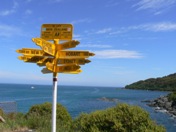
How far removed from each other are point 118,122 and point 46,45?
8.09 metres

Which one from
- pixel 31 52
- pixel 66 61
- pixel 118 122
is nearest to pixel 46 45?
pixel 31 52

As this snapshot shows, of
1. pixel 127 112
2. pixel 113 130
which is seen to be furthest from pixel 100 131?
pixel 127 112

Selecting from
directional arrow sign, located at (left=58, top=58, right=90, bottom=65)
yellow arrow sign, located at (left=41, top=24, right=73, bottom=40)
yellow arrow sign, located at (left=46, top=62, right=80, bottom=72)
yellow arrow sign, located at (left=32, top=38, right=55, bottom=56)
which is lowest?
yellow arrow sign, located at (left=46, top=62, right=80, bottom=72)

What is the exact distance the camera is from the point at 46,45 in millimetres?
6402

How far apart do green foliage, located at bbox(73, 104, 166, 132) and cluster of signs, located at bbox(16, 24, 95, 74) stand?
24.1ft

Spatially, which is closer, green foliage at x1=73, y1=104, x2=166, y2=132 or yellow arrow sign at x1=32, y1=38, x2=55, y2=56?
yellow arrow sign at x1=32, y1=38, x2=55, y2=56

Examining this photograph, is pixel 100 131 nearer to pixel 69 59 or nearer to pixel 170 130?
pixel 69 59

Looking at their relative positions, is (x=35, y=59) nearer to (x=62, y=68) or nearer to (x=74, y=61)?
(x=62, y=68)

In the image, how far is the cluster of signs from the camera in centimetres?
649

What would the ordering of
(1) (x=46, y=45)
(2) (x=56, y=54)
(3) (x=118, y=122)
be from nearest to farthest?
(1) (x=46, y=45), (2) (x=56, y=54), (3) (x=118, y=122)

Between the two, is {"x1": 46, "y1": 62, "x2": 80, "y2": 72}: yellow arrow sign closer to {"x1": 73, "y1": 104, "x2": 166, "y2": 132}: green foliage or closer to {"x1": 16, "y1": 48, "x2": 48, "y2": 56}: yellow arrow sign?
{"x1": 16, "y1": 48, "x2": 48, "y2": 56}: yellow arrow sign

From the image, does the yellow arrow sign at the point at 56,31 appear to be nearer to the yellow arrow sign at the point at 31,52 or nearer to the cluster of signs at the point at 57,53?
the cluster of signs at the point at 57,53

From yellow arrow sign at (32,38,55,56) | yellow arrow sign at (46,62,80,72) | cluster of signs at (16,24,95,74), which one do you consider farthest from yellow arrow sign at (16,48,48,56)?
yellow arrow sign at (46,62,80,72)

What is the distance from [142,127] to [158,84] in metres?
183
